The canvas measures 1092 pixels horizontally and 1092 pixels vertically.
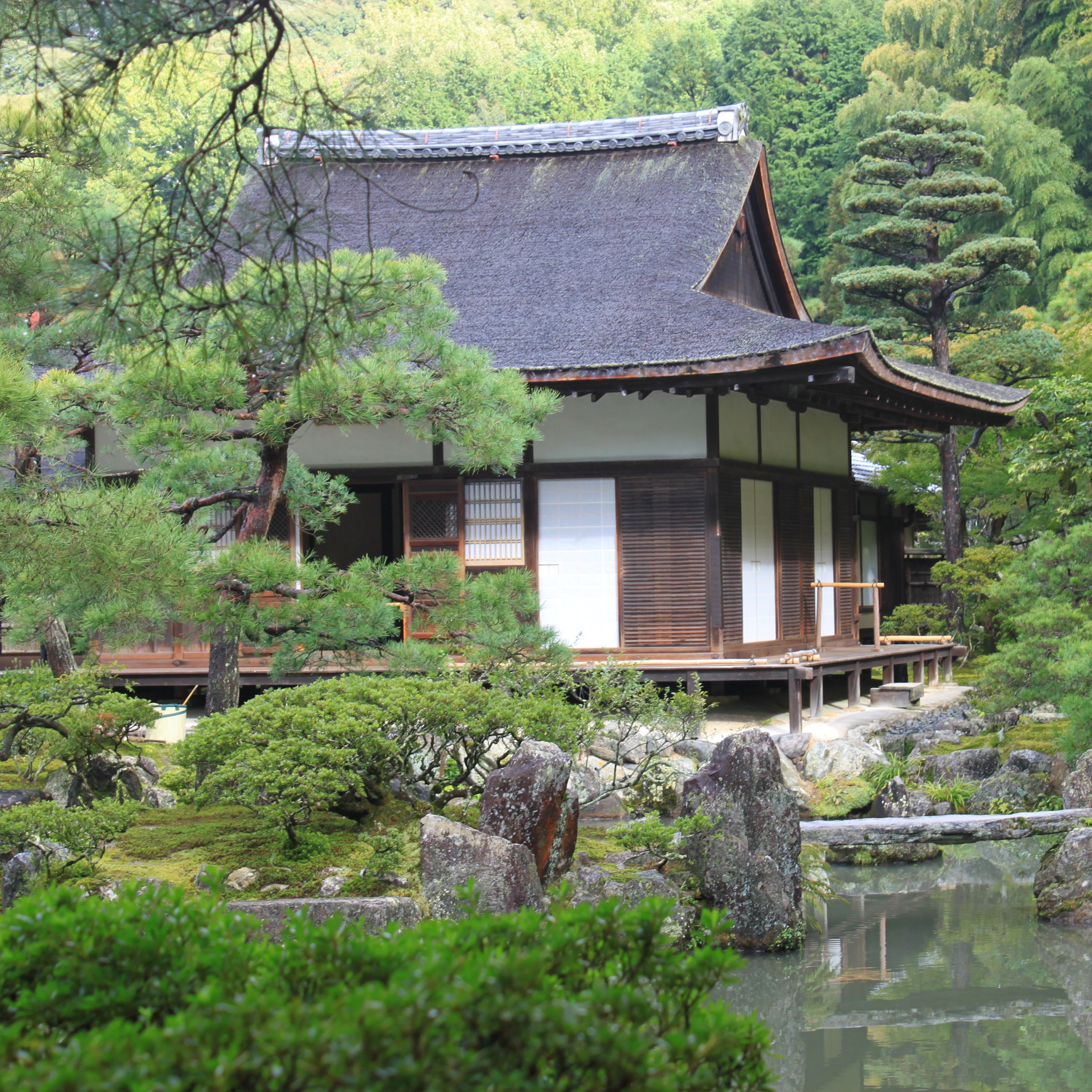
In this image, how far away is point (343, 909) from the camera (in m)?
4.98

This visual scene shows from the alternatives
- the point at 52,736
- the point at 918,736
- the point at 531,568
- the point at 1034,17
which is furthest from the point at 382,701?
the point at 1034,17

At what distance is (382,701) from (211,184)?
2.89 m

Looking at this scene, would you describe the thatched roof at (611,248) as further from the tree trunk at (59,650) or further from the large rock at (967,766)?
the tree trunk at (59,650)

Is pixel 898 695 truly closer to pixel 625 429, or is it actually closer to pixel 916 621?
pixel 916 621

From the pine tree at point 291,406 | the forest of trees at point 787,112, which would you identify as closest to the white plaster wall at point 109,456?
the forest of trees at point 787,112

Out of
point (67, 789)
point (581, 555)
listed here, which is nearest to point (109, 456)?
point (581, 555)

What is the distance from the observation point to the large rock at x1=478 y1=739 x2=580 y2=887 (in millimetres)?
5578

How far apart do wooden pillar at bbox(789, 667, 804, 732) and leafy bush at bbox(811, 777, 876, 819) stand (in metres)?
1.86

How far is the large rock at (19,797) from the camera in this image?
251 inches

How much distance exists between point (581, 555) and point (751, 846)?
5651 millimetres

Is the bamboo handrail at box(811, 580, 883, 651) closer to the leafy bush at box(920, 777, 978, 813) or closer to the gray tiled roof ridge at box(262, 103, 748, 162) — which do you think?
the leafy bush at box(920, 777, 978, 813)

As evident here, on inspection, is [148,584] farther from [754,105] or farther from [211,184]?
[754,105]

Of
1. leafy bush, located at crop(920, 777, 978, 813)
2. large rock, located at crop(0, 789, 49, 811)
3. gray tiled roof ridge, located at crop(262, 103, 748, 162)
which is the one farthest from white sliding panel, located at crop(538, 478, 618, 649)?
large rock, located at crop(0, 789, 49, 811)

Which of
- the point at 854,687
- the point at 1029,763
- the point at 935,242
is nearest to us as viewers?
the point at 1029,763
